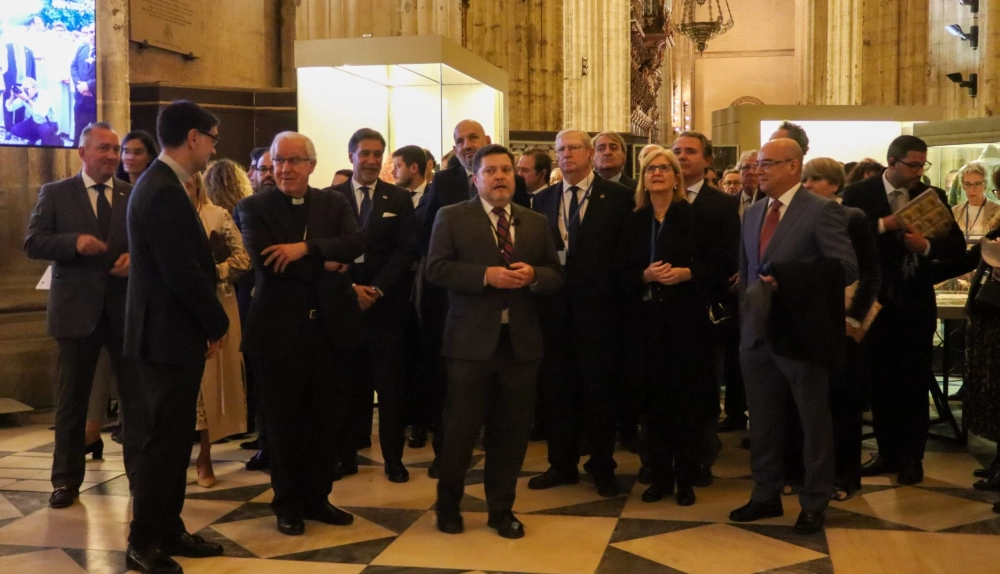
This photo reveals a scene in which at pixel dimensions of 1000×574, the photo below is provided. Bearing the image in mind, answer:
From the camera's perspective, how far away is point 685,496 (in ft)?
17.0

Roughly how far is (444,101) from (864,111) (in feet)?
24.1

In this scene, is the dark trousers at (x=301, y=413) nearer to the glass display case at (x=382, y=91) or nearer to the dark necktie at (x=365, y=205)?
the dark necktie at (x=365, y=205)

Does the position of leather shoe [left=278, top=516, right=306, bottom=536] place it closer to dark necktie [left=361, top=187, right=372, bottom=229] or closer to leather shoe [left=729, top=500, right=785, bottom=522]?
dark necktie [left=361, top=187, right=372, bottom=229]

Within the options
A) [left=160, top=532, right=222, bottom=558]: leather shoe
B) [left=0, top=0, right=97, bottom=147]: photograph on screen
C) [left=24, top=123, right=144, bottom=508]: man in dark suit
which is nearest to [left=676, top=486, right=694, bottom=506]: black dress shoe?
[left=160, top=532, right=222, bottom=558]: leather shoe

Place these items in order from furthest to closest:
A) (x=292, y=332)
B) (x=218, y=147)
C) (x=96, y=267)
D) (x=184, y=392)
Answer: (x=218, y=147) < (x=96, y=267) < (x=292, y=332) < (x=184, y=392)

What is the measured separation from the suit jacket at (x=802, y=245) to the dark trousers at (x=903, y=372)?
3.97 ft

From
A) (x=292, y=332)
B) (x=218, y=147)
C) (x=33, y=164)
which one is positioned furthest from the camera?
(x=218, y=147)

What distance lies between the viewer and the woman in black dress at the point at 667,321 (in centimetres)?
508

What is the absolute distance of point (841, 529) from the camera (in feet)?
15.6

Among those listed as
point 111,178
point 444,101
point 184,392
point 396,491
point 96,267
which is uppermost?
point 444,101

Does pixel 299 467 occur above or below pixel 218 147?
below

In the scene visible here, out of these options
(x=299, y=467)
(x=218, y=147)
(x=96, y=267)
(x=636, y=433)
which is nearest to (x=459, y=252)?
(x=299, y=467)

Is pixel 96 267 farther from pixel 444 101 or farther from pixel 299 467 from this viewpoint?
pixel 444 101

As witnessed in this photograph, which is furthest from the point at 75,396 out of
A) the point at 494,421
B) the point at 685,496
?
the point at 685,496
